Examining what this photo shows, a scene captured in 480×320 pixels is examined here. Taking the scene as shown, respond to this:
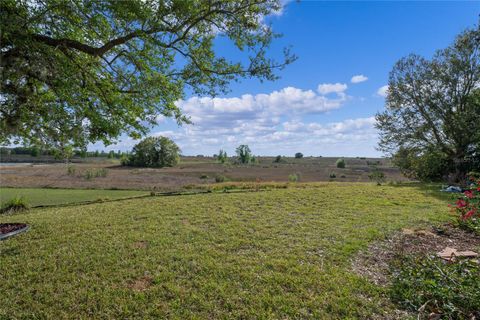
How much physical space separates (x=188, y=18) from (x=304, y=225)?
4.91m

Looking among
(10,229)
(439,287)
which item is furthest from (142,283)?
(10,229)

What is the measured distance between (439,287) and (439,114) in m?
17.0

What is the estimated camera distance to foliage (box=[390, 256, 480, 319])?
2.56 metres

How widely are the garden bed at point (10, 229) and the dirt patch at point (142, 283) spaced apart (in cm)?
398

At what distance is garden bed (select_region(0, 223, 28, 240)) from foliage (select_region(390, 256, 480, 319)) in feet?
23.3

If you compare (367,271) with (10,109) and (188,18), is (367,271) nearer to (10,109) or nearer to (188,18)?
(188,18)

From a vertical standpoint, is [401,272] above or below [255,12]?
below

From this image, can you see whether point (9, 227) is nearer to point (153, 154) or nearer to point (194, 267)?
point (194, 267)

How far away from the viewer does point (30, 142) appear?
511 cm

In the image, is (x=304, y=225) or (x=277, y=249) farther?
(x=304, y=225)

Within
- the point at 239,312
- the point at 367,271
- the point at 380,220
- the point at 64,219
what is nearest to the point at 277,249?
the point at 367,271

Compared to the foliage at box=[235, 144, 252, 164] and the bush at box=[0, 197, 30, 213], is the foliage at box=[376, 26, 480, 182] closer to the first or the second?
the bush at box=[0, 197, 30, 213]

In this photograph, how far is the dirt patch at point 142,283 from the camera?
10.3 feet

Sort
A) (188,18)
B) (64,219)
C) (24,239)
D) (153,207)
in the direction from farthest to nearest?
(153,207) < (64,219) < (24,239) < (188,18)
